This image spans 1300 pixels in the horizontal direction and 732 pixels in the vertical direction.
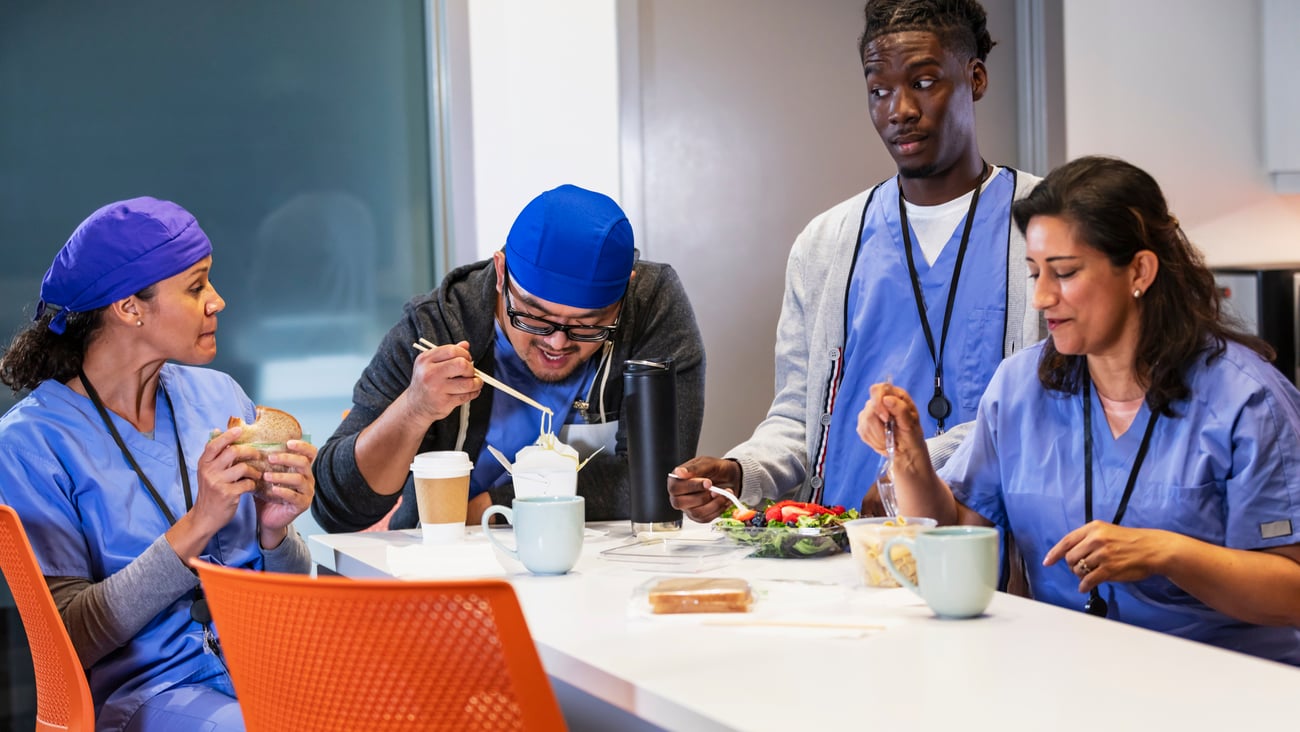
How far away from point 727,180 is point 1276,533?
2.50 metres

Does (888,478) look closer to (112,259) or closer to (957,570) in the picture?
(957,570)

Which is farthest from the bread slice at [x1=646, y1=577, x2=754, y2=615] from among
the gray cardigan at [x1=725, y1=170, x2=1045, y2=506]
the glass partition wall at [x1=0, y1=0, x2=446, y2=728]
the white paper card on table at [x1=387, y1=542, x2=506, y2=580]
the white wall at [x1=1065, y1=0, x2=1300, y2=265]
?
the white wall at [x1=1065, y1=0, x2=1300, y2=265]

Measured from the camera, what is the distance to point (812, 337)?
2693 mm

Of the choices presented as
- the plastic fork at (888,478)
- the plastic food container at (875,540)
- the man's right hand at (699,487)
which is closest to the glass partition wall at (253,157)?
the man's right hand at (699,487)

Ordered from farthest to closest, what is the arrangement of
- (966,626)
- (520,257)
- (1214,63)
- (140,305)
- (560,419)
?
1. (1214,63)
2. (560,419)
3. (520,257)
4. (140,305)
5. (966,626)

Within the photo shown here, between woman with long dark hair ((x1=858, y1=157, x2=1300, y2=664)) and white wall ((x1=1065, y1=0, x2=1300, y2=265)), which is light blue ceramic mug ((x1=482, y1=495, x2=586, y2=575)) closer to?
woman with long dark hair ((x1=858, y1=157, x2=1300, y2=664))

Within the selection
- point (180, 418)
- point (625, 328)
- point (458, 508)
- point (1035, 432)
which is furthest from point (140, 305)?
point (1035, 432)

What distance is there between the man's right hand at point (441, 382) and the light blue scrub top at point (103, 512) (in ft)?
1.29

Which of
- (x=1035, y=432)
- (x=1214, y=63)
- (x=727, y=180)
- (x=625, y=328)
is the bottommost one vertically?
(x=1035, y=432)

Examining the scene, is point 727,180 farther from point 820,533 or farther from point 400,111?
point 820,533

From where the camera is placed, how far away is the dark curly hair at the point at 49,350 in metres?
2.16

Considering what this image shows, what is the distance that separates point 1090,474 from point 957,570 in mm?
550

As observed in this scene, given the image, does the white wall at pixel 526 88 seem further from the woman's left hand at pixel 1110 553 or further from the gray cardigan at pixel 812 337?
the woman's left hand at pixel 1110 553

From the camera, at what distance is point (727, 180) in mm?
4027
